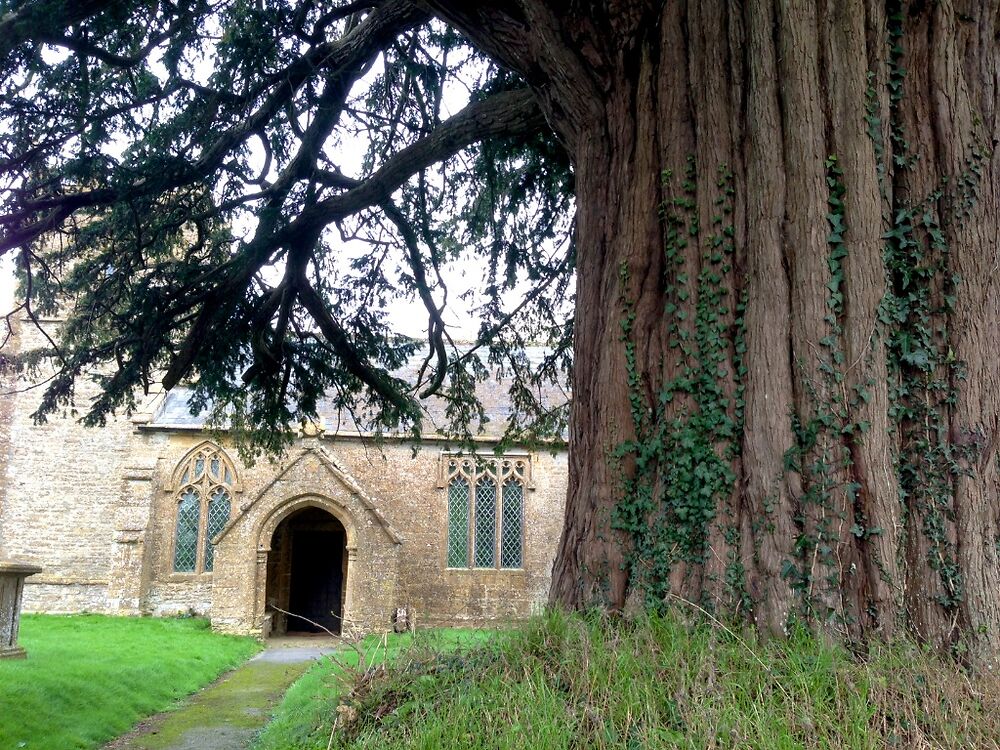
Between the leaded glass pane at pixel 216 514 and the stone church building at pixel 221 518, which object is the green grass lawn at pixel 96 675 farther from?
the leaded glass pane at pixel 216 514

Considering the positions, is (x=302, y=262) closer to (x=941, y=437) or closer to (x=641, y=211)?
(x=641, y=211)

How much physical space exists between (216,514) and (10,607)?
11524mm

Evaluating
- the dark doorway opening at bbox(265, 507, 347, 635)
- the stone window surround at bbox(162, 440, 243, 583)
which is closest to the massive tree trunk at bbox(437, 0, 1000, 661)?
the dark doorway opening at bbox(265, 507, 347, 635)

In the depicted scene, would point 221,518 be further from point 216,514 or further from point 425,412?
point 425,412

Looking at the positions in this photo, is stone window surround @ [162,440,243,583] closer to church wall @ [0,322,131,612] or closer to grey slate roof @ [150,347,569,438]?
grey slate roof @ [150,347,569,438]

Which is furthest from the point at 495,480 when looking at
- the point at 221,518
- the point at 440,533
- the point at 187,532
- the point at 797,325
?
the point at 797,325

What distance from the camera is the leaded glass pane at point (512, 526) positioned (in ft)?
72.9

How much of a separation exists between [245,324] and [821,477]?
6.96 meters

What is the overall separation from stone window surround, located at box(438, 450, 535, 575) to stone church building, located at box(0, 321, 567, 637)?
31mm

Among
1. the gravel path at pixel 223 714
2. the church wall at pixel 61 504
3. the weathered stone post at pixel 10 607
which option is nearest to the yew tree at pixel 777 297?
the gravel path at pixel 223 714

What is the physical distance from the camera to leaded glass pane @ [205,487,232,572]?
22281 mm

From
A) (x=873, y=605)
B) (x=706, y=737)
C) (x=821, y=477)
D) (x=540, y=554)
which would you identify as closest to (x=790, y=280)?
(x=821, y=477)

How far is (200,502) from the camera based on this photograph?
22.4m

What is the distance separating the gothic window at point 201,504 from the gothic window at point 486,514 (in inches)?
237
